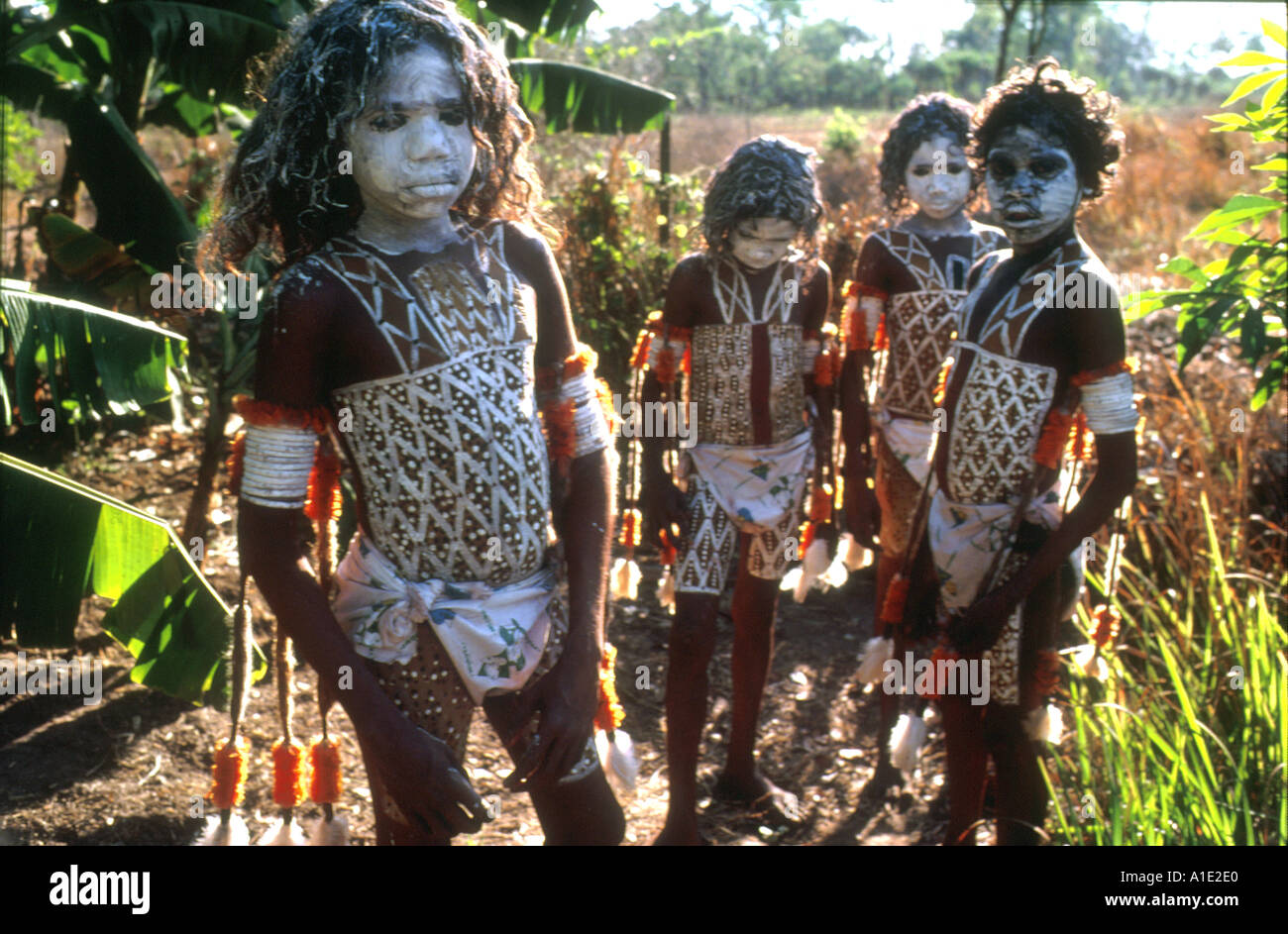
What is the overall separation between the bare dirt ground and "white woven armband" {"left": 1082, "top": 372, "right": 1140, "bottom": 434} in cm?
155

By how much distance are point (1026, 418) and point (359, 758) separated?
2.53m

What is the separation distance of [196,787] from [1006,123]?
3138 mm

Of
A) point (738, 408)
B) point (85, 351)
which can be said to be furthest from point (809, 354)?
point (85, 351)

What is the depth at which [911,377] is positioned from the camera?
3660 mm

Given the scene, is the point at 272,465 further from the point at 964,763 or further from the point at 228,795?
the point at 964,763

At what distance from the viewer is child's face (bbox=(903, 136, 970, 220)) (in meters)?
3.57

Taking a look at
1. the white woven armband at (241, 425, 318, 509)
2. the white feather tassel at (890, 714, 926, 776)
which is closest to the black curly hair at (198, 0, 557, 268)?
the white woven armband at (241, 425, 318, 509)

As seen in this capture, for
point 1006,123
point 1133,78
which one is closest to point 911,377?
point 1006,123

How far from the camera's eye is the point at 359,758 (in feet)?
12.6

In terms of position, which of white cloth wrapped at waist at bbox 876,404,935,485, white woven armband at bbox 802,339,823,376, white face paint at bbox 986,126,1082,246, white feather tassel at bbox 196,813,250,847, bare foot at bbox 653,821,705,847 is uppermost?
white face paint at bbox 986,126,1082,246

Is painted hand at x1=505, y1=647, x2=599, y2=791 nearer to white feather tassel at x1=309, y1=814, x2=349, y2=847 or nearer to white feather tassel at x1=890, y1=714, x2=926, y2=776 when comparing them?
white feather tassel at x1=309, y1=814, x2=349, y2=847

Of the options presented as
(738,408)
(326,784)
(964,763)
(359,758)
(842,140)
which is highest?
(842,140)

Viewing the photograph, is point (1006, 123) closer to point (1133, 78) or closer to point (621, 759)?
point (621, 759)

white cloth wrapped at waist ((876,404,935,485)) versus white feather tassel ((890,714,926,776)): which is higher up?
white cloth wrapped at waist ((876,404,935,485))
